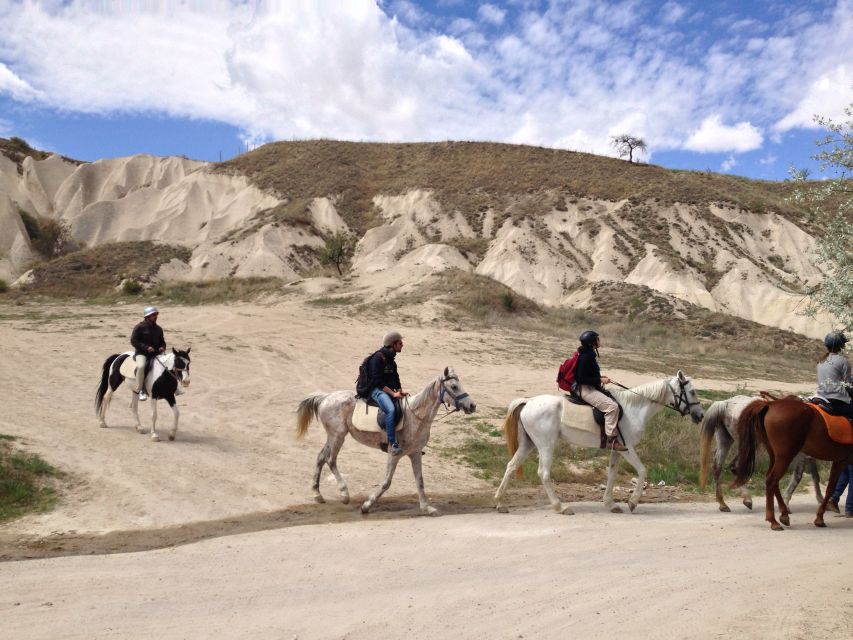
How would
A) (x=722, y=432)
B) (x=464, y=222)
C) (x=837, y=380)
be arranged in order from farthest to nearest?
(x=464, y=222)
(x=722, y=432)
(x=837, y=380)

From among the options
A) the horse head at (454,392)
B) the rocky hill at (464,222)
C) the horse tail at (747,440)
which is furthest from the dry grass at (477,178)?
the horse head at (454,392)

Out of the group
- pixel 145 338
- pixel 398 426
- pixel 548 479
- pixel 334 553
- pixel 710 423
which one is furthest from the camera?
pixel 145 338

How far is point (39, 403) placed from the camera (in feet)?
48.2

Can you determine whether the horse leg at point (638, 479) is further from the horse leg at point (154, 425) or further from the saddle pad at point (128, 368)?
the saddle pad at point (128, 368)

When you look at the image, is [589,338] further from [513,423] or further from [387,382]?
[387,382]

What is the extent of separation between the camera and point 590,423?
10094 millimetres

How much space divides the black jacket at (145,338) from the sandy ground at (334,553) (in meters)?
1.87

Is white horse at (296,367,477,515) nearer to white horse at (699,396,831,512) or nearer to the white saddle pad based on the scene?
the white saddle pad

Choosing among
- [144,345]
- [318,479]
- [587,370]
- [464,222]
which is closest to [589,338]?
[587,370]

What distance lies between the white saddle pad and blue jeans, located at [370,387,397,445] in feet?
8.98

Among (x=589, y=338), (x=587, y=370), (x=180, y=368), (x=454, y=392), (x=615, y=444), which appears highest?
(x=589, y=338)

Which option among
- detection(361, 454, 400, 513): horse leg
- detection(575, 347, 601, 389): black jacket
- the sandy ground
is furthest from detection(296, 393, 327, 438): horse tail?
detection(575, 347, 601, 389): black jacket

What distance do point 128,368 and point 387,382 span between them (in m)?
6.73

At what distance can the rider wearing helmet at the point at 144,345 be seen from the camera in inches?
527
